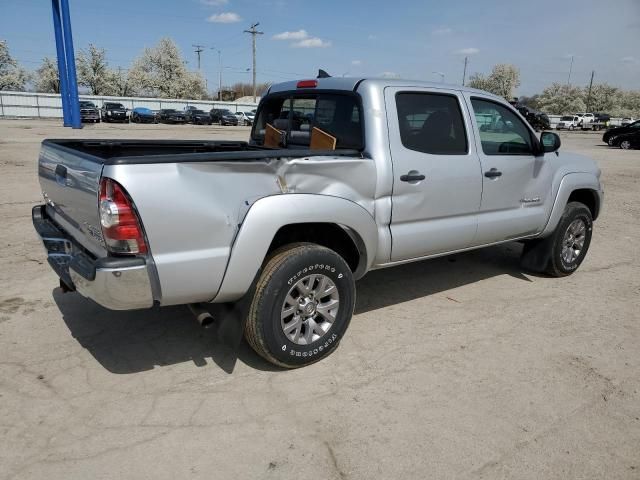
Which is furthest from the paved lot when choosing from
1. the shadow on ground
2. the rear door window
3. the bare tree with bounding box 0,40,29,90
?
the bare tree with bounding box 0,40,29,90

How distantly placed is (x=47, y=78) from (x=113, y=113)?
46027 mm

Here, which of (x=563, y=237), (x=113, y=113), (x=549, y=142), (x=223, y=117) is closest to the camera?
(x=549, y=142)

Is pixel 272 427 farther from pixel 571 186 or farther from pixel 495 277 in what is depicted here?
pixel 571 186

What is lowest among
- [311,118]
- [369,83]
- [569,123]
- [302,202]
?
[569,123]

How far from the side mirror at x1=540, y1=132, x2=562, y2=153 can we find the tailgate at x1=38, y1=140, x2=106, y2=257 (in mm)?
3976

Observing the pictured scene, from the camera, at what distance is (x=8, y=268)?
204 inches

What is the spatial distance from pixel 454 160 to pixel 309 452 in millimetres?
2519

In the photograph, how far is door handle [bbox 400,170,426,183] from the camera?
375 centimetres

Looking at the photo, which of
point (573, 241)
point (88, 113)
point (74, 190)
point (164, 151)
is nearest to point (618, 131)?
point (573, 241)

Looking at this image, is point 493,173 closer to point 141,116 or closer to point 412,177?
point 412,177

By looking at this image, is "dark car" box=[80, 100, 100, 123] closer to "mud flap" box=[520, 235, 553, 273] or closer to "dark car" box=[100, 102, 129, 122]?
"dark car" box=[100, 102, 129, 122]

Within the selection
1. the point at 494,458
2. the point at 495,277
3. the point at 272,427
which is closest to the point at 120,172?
the point at 272,427

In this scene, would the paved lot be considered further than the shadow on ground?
No

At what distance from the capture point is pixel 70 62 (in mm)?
27562
